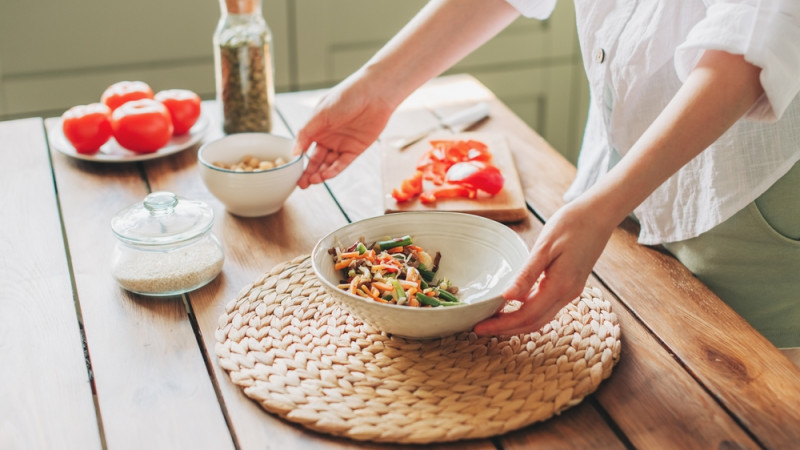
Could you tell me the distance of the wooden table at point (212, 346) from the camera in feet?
2.87

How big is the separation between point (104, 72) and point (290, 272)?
175cm

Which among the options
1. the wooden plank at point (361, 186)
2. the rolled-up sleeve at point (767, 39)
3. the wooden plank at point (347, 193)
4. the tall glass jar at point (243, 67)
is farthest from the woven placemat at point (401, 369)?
the tall glass jar at point (243, 67)

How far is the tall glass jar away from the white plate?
0.06 meters

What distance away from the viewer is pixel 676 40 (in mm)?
1159

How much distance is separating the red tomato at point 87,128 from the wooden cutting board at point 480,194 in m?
0.51

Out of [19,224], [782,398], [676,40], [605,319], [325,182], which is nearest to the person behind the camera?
[782,398]

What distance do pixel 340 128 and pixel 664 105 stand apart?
20.4 inches

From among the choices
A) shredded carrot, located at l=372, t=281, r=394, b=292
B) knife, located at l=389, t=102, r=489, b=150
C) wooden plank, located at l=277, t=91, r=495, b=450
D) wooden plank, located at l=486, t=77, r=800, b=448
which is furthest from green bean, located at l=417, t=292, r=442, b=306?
knife, located at l=389, t=102, r=489, b=150

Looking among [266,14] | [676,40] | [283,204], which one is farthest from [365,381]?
[266,14]

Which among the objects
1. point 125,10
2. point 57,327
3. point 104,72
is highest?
point 57,327

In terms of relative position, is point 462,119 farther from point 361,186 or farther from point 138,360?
point 138,360

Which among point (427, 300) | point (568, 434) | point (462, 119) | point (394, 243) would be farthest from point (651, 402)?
point (462, 119)

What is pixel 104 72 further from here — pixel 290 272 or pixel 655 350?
pixel 655 350

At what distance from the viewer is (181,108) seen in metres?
1.58
